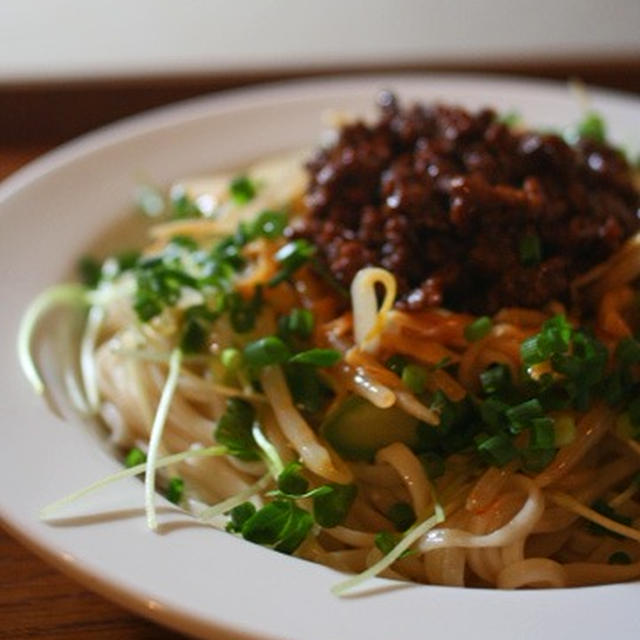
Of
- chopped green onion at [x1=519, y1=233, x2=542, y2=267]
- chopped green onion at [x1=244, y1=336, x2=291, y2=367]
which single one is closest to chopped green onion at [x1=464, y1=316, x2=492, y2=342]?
chopped green onion at [x1=519, y1=233, x2=542, y2=267]

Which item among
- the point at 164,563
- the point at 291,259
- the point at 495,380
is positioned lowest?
the point at 164,563

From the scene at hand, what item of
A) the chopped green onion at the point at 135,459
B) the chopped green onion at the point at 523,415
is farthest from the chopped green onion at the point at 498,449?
the chopped green onion at the point at 135,459

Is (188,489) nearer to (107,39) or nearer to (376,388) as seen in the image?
(376,388)

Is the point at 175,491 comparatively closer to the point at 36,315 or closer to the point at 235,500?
the point at 235,500

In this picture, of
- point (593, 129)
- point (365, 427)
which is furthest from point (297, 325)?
point (593, 129)

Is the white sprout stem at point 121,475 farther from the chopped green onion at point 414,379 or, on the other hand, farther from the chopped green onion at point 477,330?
the chopped green onion at point 477,330

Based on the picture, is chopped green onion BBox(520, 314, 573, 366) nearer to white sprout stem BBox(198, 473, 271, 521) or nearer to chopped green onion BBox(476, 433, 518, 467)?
chopped green onion BBox(476, 433, 518, 467)

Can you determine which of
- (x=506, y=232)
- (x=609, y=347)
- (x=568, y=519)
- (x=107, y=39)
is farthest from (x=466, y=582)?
(x=107, y=39)
